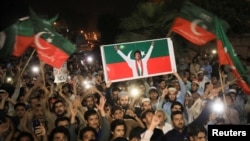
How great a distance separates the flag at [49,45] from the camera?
8.23m

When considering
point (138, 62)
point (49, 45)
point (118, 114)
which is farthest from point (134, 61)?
point (49, 45)

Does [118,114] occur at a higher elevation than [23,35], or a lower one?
lower

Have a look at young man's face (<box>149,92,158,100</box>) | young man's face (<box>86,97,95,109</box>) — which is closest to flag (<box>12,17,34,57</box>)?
young man's face (<box>86,97,95,109</box>)

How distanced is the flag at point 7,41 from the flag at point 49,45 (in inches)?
17.1

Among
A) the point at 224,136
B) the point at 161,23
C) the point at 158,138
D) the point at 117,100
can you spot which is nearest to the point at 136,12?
the point at 161,23

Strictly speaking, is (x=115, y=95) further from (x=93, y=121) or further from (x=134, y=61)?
(x=93, y=121)

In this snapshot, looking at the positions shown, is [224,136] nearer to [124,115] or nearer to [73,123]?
[73,123]

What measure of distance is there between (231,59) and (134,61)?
181 centimetres

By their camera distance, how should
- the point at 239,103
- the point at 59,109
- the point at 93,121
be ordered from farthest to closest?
the point at 239,103, the point at 59,109, the point at 93,121

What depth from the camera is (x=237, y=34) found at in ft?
78.5

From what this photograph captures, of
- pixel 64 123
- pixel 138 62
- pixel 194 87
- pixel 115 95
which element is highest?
pixel 138 62

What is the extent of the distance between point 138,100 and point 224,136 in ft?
15.0

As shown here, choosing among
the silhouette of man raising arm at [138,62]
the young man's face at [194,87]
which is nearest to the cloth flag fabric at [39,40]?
the silhouette of man raising arm at [138,62]

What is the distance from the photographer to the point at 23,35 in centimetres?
845
